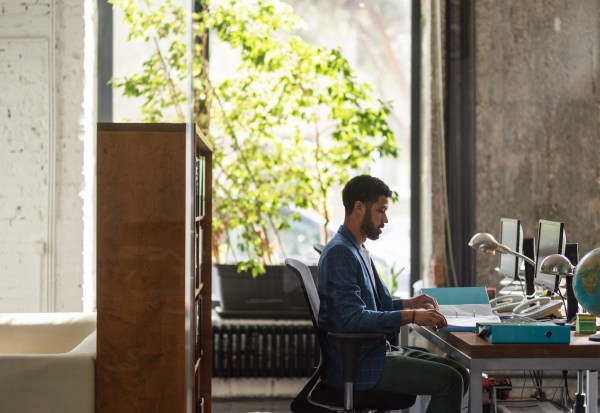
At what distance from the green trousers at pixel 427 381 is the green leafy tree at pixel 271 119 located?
177cm

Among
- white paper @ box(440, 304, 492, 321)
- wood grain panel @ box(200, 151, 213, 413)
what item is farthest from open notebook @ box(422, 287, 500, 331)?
wood grain panel @ box(200, 151, 213, 413)

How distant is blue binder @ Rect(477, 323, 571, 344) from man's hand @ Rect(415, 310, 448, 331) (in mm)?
170

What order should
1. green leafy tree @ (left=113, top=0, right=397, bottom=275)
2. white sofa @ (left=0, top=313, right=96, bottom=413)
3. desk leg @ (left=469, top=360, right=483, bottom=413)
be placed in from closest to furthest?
desk leg @ (left=469, top=360, right=483, bottom=413), white sofa @ (left=0, top=313, right=96, bottom=413), green leafy tree @ (left=113, top=0, right=397, bottom=275)

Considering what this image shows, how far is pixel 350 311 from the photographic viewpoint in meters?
1.95

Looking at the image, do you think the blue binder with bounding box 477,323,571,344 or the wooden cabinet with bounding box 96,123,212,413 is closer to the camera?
the blue binder with bounding box 477,323,571,344

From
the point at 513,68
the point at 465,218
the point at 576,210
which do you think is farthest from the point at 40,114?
the point at 576,210

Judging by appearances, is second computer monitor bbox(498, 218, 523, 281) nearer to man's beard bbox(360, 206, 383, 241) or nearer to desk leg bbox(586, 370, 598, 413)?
desk leg bbox(586, 370, 598, 413)

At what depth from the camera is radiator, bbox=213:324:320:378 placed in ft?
11.9

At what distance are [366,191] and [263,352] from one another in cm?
185

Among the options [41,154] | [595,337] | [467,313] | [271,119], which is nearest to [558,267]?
[595,337]

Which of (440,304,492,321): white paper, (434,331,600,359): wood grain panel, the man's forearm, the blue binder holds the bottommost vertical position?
(434,331,600,359): wood grain panel

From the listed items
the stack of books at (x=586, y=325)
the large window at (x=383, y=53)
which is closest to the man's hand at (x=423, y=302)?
the stack of books at (x=586, y=325)

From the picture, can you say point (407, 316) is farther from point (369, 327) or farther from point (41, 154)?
point (41, 154)

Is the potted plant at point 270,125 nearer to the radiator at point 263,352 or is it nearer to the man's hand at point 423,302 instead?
the radiator at point 263,352
